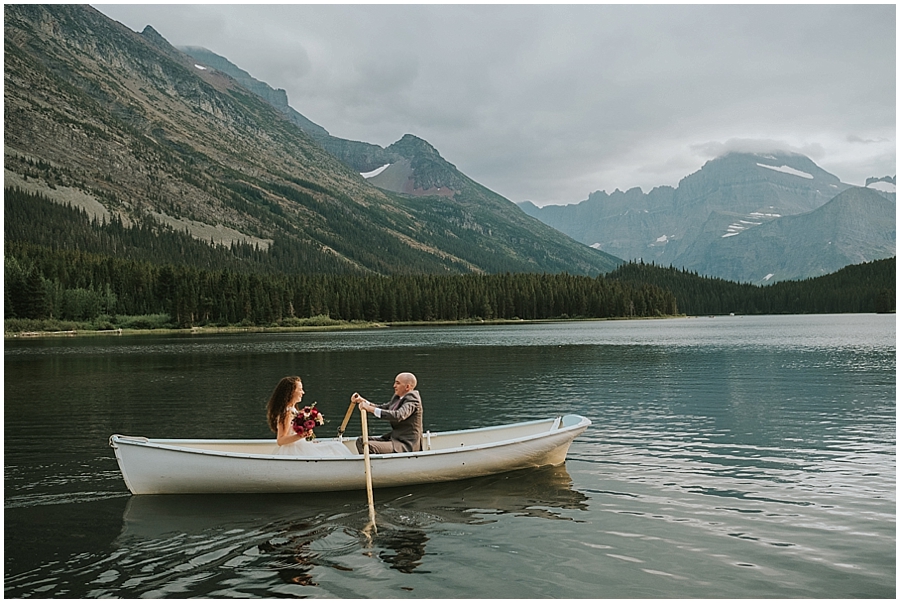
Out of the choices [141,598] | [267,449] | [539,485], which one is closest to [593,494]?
[539,485]

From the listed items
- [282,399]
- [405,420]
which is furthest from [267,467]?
[405,420]

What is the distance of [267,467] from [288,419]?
126 cm

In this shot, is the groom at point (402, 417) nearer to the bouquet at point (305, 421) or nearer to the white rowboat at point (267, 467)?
the white rowboat at point (267, 467)

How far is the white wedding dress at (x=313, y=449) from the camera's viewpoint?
17.0 metres

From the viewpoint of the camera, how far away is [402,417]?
1727 centimetres

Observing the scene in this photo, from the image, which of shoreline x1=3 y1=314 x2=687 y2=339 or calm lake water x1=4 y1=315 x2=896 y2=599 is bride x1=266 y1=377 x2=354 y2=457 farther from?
shoreline x1=3 y1=314 x2=687 y2=339

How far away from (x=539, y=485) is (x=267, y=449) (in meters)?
Result: 7.59

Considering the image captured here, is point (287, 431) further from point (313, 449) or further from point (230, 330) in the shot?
point (230, 330)

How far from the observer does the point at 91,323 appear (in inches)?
5674

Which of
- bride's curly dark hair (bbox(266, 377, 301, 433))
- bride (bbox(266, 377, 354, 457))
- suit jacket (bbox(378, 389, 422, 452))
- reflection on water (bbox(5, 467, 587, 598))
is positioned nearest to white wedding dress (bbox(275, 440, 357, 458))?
bride (bbox(266, 377, 354, 457))

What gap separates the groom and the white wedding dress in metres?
0.89

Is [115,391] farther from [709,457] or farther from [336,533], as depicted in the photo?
[709,457]

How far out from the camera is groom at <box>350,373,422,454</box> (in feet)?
56.9

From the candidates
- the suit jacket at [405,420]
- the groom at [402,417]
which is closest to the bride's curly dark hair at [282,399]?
the groom at [402,417]
